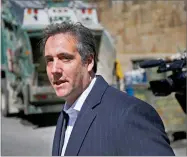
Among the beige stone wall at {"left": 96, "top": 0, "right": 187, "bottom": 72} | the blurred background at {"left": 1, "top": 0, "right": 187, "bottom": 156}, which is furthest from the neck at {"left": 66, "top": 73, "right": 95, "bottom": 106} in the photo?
the beige stone wall at {"left": 96, "top": 0, "right": 187, "bottom": 72}

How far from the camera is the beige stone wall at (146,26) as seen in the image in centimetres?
1527

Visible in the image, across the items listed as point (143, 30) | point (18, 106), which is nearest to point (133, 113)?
point (18, 106)

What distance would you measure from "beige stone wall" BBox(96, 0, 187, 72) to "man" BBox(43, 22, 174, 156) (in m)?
13.2

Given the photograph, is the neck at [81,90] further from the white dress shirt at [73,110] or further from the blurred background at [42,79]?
the blurred background at [42,79]

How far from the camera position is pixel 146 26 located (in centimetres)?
A: 1540

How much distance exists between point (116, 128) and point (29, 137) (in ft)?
21.2

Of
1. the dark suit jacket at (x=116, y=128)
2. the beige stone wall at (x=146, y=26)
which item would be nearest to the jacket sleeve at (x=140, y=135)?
the dark suit jacket at (x=116, y=128)

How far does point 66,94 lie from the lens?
197 centimetres

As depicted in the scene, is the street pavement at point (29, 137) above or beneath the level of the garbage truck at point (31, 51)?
beneath

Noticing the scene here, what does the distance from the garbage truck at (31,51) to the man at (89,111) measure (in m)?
6.44

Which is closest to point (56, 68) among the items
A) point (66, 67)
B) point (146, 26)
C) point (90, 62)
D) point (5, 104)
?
point (66, 67)

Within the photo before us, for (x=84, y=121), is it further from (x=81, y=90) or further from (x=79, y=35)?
(x=79, y=35)

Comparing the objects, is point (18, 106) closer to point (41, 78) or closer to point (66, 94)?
point (41, 78)

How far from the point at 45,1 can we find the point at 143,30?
621 centimetres
